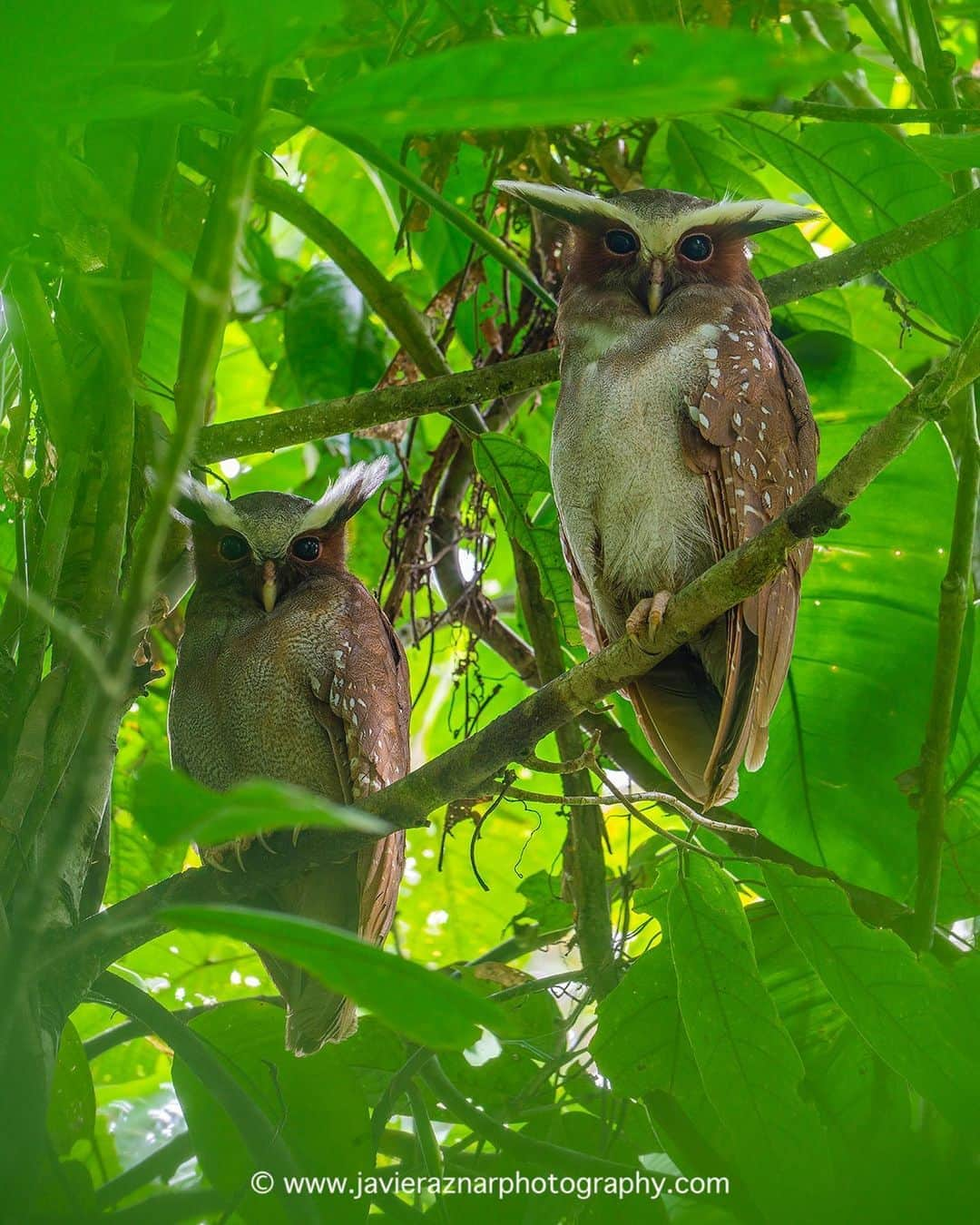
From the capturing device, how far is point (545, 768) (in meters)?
1.77

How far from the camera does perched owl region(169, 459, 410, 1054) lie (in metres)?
2.42

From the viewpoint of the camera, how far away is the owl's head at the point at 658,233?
2486 mm

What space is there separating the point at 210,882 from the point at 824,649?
1.37 m

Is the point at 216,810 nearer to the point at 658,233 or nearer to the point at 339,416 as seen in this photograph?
the point at 339,416

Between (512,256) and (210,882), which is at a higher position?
(512,256)

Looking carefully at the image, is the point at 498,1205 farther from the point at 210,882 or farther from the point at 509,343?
the point at 509,343

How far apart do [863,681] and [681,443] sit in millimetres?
683

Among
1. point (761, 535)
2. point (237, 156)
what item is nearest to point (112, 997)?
point (761, 535)

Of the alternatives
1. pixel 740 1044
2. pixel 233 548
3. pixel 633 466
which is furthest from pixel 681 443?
pixel 740 1044

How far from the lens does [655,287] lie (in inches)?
97.6

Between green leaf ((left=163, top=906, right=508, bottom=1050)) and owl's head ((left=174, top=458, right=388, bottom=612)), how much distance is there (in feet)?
6.24

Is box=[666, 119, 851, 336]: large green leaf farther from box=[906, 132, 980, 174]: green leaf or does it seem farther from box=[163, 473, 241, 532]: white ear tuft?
box=[163, 473, 241, 532]: white ear tuft

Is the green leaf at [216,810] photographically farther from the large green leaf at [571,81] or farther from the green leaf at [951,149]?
the green leaf at [951,149]

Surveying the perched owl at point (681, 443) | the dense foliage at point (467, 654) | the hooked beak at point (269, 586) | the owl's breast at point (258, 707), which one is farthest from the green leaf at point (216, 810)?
the hooked beak at point (269, 586)
